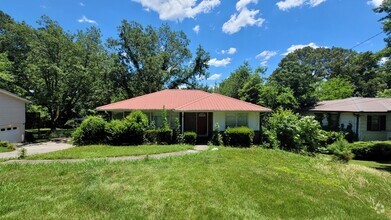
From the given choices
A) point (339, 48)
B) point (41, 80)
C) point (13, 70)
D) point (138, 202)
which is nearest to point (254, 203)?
point (138, 202)

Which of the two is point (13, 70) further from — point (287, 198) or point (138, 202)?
point (287, 198)

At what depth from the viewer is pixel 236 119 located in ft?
60.7

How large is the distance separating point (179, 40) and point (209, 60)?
465cm

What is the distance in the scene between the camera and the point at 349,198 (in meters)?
6.06

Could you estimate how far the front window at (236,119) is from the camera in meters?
18.3

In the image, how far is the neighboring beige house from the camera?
20.8m

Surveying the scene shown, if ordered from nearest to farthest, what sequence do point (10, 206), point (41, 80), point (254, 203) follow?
1. point (10, 206)
2. point (254, 203)
3. point (41, 80)

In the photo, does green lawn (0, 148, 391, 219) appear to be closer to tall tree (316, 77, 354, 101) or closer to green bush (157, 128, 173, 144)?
green bush (157, 128, 173, 144)

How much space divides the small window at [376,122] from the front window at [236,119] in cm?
1016

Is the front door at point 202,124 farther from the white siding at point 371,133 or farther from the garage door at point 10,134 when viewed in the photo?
the garage door at point 10,134

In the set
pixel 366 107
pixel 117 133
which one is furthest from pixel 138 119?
pixel 366 107

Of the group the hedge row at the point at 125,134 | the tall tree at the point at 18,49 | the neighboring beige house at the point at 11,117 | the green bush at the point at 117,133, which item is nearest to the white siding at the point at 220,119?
the hedge row at the point at 125,134

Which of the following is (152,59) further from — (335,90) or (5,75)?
(335,90)

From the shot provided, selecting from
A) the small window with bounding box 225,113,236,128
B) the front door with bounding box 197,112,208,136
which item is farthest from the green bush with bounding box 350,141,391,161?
the front door with bounding box 197,112,208,136
